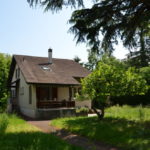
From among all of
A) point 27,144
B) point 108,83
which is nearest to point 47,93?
point 108,83

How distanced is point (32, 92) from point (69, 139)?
12464 mm

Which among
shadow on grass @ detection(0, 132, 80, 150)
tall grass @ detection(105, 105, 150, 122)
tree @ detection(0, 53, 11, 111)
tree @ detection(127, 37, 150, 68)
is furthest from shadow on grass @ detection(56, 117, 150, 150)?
tree @ detection(127, 37, 150, 68)

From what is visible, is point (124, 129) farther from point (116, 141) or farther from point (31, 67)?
point (31, 67)

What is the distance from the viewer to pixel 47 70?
2425cm

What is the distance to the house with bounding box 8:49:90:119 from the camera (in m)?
20.4

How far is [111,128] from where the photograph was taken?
11.3 m

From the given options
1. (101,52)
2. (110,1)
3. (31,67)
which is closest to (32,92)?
(31,67)

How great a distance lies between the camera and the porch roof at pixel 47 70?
70.6ft

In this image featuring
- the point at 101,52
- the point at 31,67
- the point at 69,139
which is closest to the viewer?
the point at 69,139

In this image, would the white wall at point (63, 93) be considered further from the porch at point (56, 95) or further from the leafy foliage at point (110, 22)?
the leafy foliage at point (110, 22)

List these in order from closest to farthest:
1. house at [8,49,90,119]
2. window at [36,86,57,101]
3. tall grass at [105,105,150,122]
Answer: tall grass at [105,105,150,122]
house at [8,49,90,119]
window at [36,86,57,101]

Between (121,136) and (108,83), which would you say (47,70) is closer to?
(108,83)

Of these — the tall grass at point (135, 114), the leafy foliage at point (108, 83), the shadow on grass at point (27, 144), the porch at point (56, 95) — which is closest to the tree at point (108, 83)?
the leafy foliage at point (108, 83)

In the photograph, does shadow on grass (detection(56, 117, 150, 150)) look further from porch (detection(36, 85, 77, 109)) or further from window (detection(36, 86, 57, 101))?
window (detection(36, 86, 57, 101))
